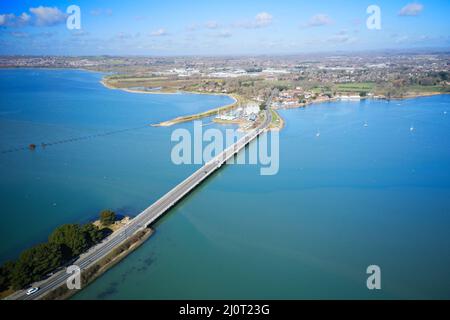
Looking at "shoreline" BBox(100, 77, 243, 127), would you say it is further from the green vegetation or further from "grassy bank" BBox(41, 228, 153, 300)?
"grassy bank" BBox(41, 228, 153, 300)

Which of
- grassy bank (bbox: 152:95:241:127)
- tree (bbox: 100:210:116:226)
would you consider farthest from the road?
grassy bank (bbox: 152:95:241:127)

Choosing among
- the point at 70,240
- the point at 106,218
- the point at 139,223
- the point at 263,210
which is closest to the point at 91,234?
the point at 70,240

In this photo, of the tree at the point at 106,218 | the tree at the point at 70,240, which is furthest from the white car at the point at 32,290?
the tree at the point at 106,218

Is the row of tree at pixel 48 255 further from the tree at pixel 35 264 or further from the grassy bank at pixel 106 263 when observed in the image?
the grassy bank at pixel 106 263

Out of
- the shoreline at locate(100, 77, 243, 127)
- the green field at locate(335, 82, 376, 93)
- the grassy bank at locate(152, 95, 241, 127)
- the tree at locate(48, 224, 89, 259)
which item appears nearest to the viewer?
the tree at locate(48, 224, 89, 259)

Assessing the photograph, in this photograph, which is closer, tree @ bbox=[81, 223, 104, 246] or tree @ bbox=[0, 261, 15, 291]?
tree @ bbox=[0, 261, 15, 291]
